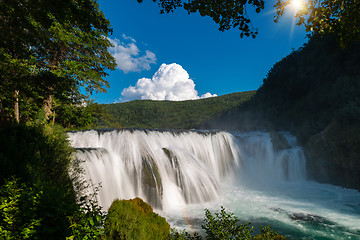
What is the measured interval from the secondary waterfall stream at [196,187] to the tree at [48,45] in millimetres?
4080

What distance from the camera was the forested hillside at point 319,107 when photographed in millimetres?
14156

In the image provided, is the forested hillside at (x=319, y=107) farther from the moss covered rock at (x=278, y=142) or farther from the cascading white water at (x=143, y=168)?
the cascading white water at (x=143, y=168)

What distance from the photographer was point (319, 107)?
26641 mm


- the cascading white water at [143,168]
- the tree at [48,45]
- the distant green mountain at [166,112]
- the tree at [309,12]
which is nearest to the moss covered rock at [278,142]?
the cascading white water at [143,168]

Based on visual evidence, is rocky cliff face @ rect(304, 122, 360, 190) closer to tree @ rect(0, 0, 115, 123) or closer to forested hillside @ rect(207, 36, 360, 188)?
forested hillside @ rect(207, 36, 360, 188)

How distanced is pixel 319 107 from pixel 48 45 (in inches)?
1255

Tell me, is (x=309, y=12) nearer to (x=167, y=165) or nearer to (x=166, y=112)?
(x=167, y=165)

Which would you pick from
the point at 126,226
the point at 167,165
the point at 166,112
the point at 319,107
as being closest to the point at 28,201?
the point at 126,226

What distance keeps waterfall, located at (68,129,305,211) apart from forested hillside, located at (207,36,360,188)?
8.53ft

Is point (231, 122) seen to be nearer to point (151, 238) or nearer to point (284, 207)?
point (284, 207)

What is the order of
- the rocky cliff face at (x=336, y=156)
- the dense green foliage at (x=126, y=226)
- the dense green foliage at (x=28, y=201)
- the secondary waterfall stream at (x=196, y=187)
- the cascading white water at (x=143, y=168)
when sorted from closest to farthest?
1. the dense green foliage at (x=28, y=201)
2. the dense green foliage at (x=126, y=226)
3. the secondary waterfall stream at (x=196, y=187)
4. the cascading white water at (x=143, y=168)
5. the rocky cliff face at (x=336, y=156)

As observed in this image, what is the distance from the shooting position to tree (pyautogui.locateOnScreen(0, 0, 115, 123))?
17.7 feet

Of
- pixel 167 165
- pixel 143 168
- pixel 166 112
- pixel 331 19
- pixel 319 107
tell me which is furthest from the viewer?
pixel 166 112

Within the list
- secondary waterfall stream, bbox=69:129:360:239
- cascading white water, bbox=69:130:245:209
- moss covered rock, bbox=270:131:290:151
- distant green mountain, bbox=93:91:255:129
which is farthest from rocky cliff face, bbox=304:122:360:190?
distant green mountain, bbox=93:91:255:129
